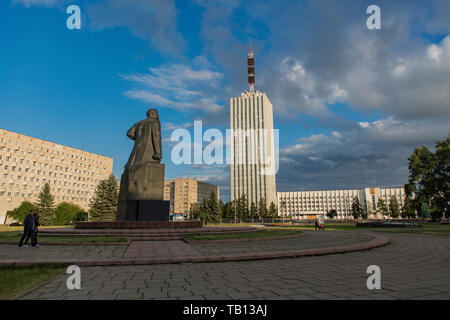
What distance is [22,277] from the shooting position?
18.2ft

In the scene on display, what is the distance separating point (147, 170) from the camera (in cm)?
1714

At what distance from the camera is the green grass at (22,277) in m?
4.56

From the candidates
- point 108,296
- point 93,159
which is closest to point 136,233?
point 108,296

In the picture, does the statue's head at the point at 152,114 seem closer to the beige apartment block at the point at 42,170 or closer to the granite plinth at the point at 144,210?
the granite plinth at the point at 144,210

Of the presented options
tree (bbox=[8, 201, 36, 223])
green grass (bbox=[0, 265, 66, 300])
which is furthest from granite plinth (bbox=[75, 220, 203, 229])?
tree (bbox=[8, 201, 36, 223])

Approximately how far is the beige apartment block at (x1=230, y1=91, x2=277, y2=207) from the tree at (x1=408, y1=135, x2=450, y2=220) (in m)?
79.2

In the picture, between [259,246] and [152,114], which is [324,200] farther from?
[259,246]

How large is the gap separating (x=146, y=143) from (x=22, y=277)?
510 inches

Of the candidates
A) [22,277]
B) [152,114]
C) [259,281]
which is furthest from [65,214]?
[259,281]

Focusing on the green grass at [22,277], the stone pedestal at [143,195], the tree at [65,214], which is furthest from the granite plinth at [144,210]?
the tree at [65,214]

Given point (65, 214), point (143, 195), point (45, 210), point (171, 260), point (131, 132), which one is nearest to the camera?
point (171, 260)
